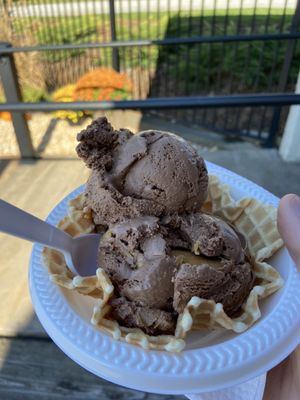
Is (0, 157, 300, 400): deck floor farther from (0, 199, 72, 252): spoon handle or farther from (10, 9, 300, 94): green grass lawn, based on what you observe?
(10, 9, 300, 94): green grass lawn

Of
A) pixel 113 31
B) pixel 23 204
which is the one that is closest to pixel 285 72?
pixel 113 31

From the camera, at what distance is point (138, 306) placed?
1.04m

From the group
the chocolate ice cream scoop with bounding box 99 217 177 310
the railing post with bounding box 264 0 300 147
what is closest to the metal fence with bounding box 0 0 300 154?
the railing post with bounding box 264 0 300 147

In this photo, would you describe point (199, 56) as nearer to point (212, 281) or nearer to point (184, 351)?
point (212, 281)

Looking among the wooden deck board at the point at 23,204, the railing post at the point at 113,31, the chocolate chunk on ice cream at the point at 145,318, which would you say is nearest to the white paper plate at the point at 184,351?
the chocolate chunk on ice cream at the point at 145,318

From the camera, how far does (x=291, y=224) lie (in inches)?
43.4

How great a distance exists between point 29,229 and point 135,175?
14.0 inches

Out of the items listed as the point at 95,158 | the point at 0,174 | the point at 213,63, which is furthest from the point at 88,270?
the point at 213,63

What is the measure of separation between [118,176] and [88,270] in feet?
1.11

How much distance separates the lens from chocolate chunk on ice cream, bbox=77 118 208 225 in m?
1.12

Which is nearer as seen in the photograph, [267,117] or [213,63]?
[267,117]

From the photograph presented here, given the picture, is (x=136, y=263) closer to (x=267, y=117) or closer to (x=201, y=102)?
(x=201, y=102)

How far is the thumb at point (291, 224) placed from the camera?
109 centimetres

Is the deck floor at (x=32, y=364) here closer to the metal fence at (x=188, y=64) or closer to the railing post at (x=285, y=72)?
the metal fence at (x=188, y=64)
